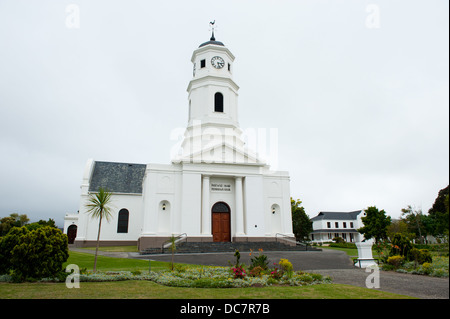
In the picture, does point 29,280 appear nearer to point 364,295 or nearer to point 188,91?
point 364,295

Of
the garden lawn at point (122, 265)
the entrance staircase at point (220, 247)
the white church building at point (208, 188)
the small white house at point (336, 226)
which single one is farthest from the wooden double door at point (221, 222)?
the small white house at point (336, 226)

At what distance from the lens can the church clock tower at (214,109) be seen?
30644 millimetres

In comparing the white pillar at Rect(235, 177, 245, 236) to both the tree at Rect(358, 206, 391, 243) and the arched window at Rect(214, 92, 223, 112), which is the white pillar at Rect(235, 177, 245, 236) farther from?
the tree at Rect(358, 206, 391, 243)

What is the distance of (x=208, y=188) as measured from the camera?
29031mm

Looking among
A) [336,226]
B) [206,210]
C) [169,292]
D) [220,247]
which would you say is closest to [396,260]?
[169,292]

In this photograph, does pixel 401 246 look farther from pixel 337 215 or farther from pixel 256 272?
pixel 337 215

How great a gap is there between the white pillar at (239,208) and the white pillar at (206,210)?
286 cm

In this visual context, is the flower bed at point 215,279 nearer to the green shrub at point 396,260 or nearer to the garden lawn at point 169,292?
the garden lawn at point 169,292

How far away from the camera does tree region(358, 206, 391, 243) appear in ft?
125

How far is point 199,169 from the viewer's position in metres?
29.1

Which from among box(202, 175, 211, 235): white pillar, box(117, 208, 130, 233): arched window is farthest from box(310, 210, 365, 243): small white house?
box(202, 175, 211, 235): white pillar

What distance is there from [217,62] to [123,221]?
22.6 metres
